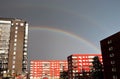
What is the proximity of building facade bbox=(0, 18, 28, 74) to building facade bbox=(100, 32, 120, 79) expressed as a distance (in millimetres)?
54298

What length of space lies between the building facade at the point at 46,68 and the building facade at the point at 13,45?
281 feet

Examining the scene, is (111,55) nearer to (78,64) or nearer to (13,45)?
(13,45)

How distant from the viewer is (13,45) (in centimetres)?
10625

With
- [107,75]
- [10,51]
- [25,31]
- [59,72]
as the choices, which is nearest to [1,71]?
[10,51]

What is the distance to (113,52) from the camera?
2643 inches

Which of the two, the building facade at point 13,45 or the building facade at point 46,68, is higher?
the building facade at point 13,45

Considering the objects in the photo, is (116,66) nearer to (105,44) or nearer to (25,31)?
(105,44)

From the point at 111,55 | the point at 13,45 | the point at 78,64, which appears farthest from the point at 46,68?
the point at 111,55

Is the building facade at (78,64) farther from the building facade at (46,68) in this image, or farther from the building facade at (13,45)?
the building facade at (46,68)

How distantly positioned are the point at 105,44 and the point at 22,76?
51.7 meters

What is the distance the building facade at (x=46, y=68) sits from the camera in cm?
19062

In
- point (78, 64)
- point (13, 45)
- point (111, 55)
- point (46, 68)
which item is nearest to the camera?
point (111, 55)

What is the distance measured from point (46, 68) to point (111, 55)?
135 meters

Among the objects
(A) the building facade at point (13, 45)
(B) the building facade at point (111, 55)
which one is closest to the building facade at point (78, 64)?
(A) the building facade at point (13, 45)
